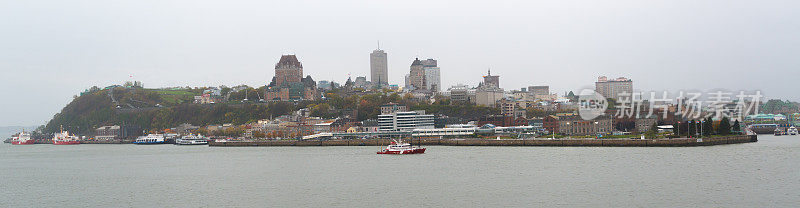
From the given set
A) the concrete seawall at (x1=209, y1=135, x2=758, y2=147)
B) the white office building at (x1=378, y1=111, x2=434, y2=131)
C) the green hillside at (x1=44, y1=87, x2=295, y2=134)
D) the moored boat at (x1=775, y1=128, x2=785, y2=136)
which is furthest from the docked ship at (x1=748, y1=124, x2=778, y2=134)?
the green hillside at (x1=44, y1=87, x2=295, y2=134)

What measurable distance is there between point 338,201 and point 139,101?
471 feet

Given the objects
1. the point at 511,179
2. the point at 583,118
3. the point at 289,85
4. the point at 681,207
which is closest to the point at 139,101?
the point at 289,85

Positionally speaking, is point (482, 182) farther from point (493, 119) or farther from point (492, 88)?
point (492, 88)

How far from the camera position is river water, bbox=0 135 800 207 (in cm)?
2973

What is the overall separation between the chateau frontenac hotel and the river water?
102521 millimetres

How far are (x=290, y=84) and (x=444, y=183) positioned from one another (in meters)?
129

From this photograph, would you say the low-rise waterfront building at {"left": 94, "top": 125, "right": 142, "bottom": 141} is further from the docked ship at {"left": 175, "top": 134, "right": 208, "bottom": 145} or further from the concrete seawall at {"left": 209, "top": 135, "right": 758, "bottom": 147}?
the concrete seawall at {"left": 209, "top": 135, "right": 758, "bottom": 147}

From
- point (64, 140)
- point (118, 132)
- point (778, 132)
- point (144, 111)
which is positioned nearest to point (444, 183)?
point (778, 132)

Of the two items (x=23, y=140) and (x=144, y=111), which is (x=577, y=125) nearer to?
(x=144, y=111)

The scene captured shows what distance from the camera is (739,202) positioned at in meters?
27.6

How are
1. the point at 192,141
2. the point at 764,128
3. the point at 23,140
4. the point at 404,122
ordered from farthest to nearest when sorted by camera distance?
the point at 23,140
the point at 764,128
the point at 192,141
the point at 404,122

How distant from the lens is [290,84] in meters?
162

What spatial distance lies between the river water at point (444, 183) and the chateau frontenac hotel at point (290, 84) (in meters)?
103

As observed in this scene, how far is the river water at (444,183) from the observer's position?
2973 centimetres
